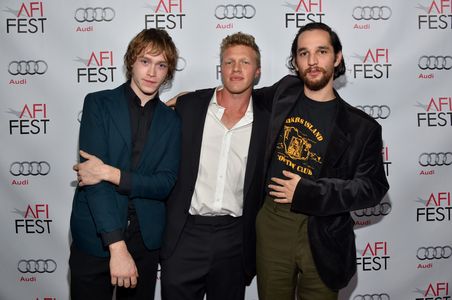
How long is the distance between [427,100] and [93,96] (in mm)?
2241

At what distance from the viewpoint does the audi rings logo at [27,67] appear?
2723mm

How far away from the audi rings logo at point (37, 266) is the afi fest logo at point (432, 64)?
9.42 feet

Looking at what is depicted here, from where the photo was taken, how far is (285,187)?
199cm

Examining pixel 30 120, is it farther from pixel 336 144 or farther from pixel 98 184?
pixel 336 144

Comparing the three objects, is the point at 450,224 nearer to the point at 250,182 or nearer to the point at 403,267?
the point at 403,267

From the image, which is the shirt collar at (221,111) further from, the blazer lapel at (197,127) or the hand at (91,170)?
the hand at (91,170)

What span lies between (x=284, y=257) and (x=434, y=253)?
150cm

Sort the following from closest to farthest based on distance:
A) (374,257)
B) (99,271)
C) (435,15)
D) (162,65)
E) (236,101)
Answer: (99,271) → (162,65) → (236,101) → (435,15) → (374,257)

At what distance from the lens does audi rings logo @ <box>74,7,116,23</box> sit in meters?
2.71

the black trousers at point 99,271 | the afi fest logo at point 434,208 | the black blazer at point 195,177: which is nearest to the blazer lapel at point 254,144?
the black blazer at point 195,177

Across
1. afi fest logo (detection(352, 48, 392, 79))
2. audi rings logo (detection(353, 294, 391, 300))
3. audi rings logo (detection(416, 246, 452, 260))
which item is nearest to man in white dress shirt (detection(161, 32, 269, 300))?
afi fest logo (detection(352, 48, 392, 79))

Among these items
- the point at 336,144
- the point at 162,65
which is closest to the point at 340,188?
the point at 336,144

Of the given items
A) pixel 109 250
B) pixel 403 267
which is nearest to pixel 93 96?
pixel 109 250

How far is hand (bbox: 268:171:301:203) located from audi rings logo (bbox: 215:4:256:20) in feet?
4.14
